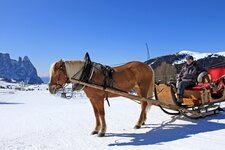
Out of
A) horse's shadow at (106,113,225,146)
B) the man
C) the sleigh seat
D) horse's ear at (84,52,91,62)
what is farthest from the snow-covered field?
horse's ear at (84,52,91,62)

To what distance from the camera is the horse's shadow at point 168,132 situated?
19.8 feet

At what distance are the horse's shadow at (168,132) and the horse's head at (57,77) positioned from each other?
67.6 inches

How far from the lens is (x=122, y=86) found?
7598 millimetres

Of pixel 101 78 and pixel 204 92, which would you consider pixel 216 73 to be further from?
pixel 101 78

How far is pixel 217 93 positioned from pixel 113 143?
4.30 metres

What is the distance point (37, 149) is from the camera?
18.7ft

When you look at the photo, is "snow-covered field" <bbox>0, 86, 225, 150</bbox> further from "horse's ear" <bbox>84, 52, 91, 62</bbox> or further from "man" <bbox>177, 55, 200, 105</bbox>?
"horse's ear" <bbox>84, 52, 91, 62</bbox>

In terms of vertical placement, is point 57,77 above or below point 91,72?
below

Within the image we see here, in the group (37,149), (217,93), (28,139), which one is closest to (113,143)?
(37,149)

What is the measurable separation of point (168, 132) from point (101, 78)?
2.14m

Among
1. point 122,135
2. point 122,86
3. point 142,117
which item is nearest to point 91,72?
point 122,86

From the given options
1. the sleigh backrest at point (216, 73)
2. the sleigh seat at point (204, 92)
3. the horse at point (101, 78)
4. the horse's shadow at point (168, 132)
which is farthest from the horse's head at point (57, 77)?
the sleigh backrest at point (216, 73)

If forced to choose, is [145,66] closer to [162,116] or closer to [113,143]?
[162,116]

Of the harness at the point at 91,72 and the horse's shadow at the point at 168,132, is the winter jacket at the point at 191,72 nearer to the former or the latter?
the horse's shadow at the point at 168,132
